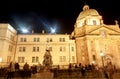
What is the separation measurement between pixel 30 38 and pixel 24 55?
6.33 meters

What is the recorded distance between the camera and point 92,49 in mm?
41281

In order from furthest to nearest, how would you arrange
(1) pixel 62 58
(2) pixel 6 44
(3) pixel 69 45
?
(3) pixel 69 45, (1) pixel 62 58, (2) pixel 6 44

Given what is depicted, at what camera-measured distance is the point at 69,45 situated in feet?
152

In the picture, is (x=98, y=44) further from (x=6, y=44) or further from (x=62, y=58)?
(x=6, y=44)

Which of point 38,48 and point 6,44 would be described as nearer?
point 6,44

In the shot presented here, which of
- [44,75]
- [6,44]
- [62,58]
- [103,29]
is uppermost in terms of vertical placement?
[103,29]

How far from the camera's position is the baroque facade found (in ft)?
133

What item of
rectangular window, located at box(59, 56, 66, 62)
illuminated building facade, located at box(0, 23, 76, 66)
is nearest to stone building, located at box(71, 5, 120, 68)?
illuminated building facade, located at box(0, 23, 76, 66)

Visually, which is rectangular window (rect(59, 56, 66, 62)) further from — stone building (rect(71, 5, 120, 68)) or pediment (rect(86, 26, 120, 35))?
pediment (rect(86, 26, 120, 35))

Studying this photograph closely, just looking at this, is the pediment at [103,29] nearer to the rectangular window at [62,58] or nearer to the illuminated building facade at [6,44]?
the rectangular window at [62,58]

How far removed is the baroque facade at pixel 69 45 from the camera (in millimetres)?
40562

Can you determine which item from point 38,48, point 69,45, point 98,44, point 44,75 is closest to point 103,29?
point 98,44

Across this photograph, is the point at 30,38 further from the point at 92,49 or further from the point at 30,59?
the point at 92,49

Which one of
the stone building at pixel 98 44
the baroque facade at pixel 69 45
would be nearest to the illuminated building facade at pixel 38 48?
the baroque facade at pixel 69 45
